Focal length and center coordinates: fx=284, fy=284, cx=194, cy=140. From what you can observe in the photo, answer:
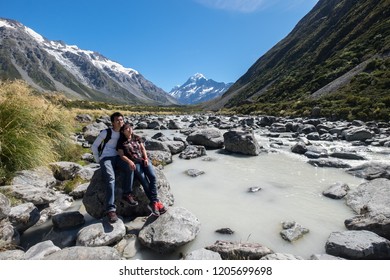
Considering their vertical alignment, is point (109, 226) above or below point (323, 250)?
above

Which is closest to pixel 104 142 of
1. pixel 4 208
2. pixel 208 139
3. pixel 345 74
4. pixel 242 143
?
pixel 4 208

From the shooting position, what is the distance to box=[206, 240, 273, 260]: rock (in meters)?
5.47

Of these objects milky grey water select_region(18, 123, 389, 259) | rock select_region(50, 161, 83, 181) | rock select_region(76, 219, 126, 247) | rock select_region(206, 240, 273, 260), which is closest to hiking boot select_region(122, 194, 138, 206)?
rock select_region(76, 219, 126, 247)

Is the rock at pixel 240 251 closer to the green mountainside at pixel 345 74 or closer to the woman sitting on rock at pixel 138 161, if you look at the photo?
the woman sitting on rock at pixel 138 161

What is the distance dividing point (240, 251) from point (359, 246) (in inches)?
90.3

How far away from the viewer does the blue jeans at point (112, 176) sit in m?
7.10

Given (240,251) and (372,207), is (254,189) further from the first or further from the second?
(240,251)

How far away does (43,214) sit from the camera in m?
7.85

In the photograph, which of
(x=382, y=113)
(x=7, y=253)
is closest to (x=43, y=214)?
(x=7, y=253)

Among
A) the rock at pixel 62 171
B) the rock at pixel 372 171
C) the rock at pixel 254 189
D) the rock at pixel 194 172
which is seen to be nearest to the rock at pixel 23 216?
the rock at pixel 62 171

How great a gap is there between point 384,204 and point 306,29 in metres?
167

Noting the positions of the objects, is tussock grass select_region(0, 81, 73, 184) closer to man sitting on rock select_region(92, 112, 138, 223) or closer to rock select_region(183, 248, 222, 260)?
man sitting on rock select_region(92, 112, 138, 223)

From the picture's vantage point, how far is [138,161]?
7844mm
